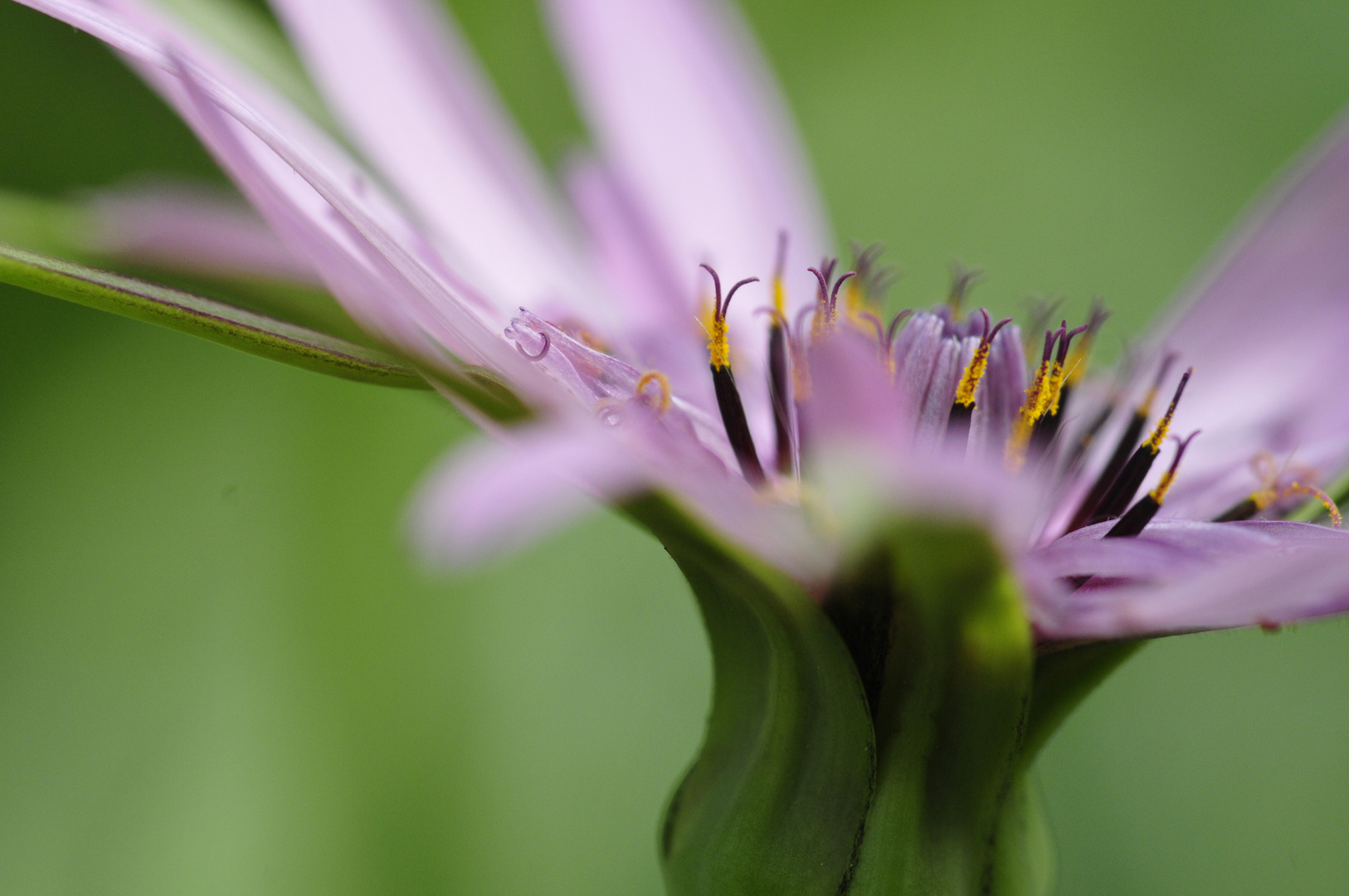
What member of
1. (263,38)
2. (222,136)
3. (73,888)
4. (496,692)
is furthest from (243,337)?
(496,692)

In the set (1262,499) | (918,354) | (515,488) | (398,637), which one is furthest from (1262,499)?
(398,637)

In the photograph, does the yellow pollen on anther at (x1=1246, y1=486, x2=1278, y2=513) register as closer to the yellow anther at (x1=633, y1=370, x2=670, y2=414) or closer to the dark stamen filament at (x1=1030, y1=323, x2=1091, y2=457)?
the dark stamen filament at (x1=1030, y1=323, x2=1091, y2=457)

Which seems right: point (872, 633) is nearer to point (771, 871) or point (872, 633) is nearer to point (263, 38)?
point (771, 871)

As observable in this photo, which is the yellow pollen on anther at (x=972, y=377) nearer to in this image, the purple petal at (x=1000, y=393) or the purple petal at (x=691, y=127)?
the purple petal at (x=1000, y=393)

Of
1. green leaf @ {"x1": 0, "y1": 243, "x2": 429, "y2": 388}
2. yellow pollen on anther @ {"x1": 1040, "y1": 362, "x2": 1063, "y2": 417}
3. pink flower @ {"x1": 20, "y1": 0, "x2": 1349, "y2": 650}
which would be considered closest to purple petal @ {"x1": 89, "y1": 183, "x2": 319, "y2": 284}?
pink flower @ {"x1": 20, "y1": 0, "x2": 1349, "y2": 650}

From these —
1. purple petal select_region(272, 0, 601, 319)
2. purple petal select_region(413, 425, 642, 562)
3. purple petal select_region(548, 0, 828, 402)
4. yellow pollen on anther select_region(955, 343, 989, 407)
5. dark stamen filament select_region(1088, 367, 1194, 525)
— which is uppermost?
purple petal select_region(548, 0, 828, 402)

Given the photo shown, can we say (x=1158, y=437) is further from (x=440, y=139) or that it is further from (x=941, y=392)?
(x=440, y=139)

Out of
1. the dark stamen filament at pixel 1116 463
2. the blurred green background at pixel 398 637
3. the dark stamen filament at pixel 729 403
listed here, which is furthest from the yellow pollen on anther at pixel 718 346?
the blurred green background at pixel 398 637
